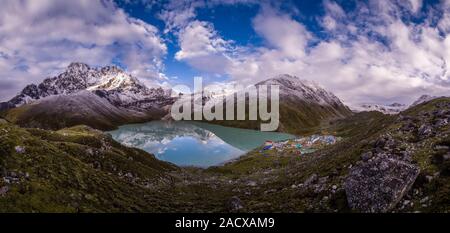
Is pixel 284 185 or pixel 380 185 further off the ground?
pixel 380 185

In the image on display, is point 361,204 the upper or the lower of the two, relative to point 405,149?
lower

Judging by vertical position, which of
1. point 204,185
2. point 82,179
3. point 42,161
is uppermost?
point 42,161

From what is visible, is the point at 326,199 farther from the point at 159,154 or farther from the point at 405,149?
the point at 159,154

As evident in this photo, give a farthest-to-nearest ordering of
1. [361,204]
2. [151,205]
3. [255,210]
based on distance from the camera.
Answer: [151,205] < [255,210] < [361,204]

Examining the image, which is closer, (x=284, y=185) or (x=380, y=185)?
(x=380, y=185)

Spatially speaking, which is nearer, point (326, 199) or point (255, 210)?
point (326, 199)
